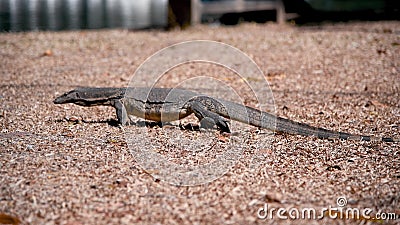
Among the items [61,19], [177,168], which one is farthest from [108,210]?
[61,19]

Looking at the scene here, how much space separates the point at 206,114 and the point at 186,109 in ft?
0.74

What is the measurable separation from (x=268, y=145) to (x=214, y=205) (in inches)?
55.6

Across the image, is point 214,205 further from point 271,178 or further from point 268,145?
point 268,145

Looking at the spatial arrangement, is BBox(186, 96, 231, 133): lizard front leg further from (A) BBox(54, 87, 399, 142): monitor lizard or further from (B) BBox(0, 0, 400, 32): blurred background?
(B) BBox(0, 0, 400, 32): blurred background

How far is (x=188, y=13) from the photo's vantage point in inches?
487

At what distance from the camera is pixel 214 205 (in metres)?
3.35

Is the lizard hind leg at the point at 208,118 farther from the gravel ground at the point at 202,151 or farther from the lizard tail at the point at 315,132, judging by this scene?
the lizard tail at the point at 315,132

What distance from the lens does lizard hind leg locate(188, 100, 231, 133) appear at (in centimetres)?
500

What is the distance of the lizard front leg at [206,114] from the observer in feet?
16.4

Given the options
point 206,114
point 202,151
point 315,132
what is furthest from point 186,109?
point 315,132

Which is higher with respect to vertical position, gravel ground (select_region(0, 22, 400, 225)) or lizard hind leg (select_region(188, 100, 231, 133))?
lizard hind leg (select_region(188, 100, 231, 133))

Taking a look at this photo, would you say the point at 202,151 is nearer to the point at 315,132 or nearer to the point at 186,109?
the point at 186,109

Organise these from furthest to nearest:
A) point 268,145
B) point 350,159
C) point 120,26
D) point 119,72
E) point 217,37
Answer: point 120,26, point 217,37, point 119,72, point 268,145, point 350,159

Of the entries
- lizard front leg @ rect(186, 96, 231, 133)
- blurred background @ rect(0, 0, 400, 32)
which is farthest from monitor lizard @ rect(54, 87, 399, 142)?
blurred background @ rect(0, 0, 400, 32)
